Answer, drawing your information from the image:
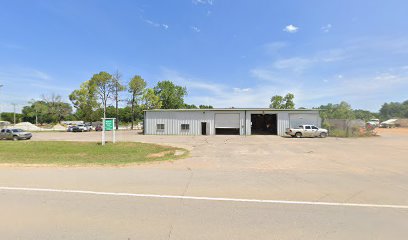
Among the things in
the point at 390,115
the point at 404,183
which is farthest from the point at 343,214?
the point at 390,115

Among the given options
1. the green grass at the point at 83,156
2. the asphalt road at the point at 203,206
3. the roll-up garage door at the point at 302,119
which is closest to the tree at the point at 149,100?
the roll-up garage door at the point at 302,119

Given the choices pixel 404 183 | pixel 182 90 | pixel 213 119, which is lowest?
pixel 404 183

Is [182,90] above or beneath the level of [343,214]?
above

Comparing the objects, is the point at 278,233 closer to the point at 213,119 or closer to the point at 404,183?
the point at 404,183

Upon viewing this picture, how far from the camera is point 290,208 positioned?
17.0 ft

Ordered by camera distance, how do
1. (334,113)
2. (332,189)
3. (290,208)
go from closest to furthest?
(290,208) → (332,189) → (334,113)

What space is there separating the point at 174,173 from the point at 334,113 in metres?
70.5

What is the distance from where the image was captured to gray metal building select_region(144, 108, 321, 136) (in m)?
34.6

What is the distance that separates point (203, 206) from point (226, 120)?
3045 centimetres

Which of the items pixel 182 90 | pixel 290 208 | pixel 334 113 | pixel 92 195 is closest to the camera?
pixel 290 208

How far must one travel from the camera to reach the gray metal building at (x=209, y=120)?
34562 millimetres

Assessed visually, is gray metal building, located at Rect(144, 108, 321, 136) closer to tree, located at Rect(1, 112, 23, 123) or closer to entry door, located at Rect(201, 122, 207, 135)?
entry door, located at Rect(201, 122, 207, 135)

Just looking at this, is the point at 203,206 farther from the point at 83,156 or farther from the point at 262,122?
the point at 262,122

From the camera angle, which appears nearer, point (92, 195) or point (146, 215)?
point (146, 215)
